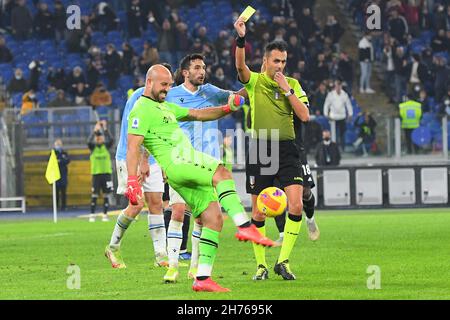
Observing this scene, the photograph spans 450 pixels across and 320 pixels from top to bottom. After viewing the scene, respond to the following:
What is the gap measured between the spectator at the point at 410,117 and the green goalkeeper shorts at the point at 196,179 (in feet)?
62.9

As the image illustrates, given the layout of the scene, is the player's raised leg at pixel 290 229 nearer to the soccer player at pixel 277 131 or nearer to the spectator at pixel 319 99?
the soccer player at pixel 277 131

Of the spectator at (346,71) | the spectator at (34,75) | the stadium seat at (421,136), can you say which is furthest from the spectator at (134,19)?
the stadium seat at (421,136)

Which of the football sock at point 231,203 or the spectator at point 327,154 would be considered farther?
the spectator at point 327,154

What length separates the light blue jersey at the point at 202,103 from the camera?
1431 centimetres

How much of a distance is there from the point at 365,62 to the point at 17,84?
11110mm

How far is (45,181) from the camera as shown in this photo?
3428cm

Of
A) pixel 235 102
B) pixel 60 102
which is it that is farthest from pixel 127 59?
pixel 235 102

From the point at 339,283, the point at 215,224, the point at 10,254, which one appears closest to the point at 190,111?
the point at 215,224

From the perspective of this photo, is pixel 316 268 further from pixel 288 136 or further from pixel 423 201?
pixel 423 201

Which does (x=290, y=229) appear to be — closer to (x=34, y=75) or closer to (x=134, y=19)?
(x=34, y=75)

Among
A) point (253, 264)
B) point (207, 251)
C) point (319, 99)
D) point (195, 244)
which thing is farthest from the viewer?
point (319, 99)

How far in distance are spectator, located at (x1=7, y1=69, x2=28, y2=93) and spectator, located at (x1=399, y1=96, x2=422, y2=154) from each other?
12284 millimetres

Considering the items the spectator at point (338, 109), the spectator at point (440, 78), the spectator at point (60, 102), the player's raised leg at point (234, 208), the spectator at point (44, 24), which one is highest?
the spectator at point (44, 24)

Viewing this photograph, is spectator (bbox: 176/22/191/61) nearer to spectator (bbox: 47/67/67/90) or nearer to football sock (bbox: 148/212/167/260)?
spectator (bbox: 47/67/67/90)
